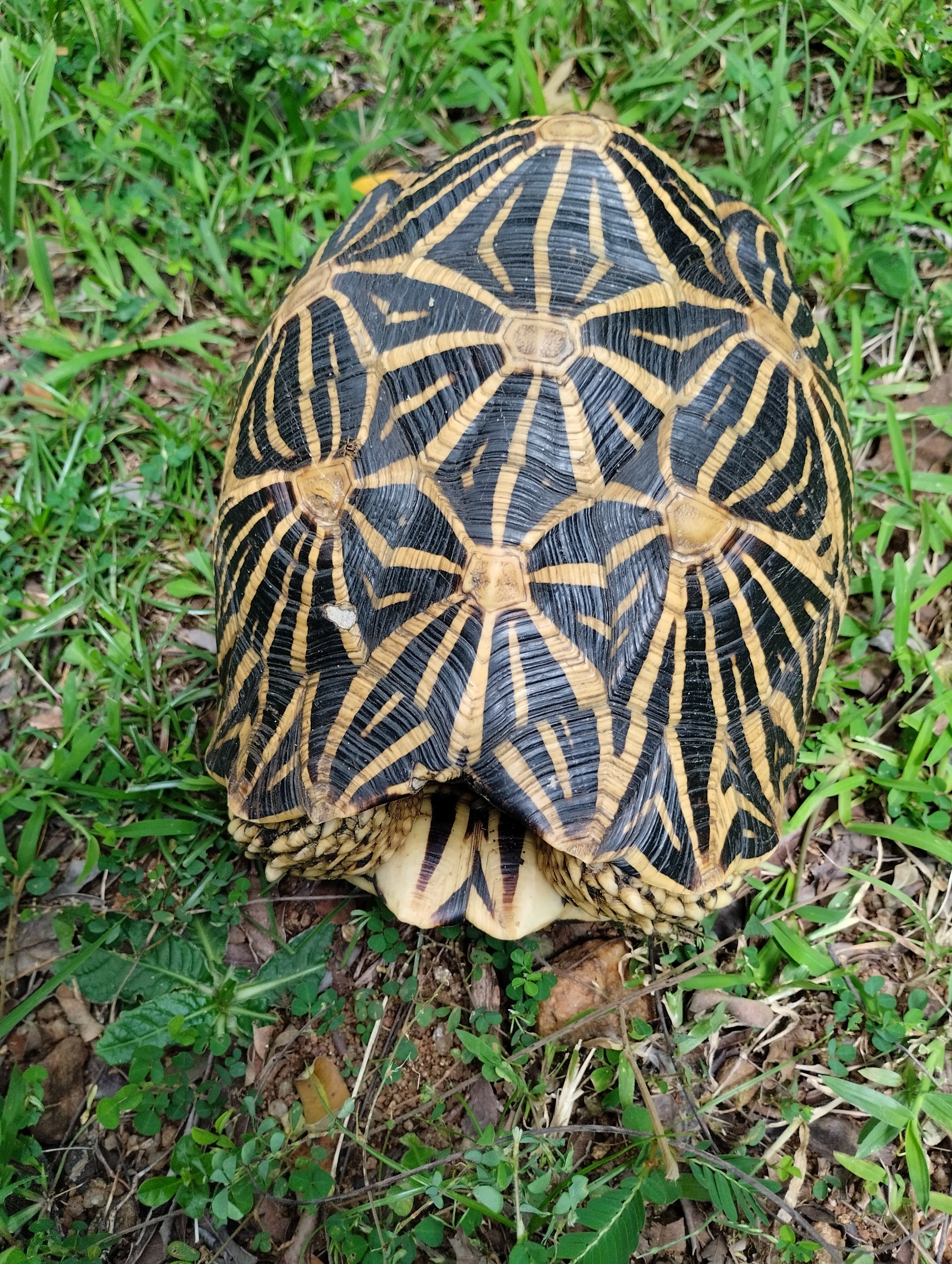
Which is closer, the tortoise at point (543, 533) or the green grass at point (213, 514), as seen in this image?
the tortoise at point (543, 533)

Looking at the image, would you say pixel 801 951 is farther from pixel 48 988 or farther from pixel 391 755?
pixel 48 988

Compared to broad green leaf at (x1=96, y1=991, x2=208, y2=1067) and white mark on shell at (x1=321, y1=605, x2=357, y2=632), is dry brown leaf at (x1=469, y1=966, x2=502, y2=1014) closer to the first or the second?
broad green leaf at (x1=96, y1=991, x2=208, y2=1067)

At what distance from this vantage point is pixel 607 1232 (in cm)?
172

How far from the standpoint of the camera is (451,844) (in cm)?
197

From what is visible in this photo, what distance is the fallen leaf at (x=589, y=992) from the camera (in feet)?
6.80

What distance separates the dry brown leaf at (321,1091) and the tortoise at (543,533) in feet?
1.58

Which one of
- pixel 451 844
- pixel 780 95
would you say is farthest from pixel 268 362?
pixel 780 95

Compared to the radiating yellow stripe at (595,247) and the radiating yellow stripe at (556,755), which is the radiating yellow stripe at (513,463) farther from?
the radiating yellow stripe at (556,755)

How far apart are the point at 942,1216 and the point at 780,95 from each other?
9.97ft

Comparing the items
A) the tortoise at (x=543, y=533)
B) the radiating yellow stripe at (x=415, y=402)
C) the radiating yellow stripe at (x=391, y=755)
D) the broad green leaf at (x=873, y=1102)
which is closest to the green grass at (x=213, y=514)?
the broad green leaf at (x=873, y=1102)

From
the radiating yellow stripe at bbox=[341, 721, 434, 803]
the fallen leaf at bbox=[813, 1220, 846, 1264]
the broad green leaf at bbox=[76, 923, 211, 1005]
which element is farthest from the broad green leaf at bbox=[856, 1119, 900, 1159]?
the broad green leaf at bbox=[76, 923, 211, 1005]

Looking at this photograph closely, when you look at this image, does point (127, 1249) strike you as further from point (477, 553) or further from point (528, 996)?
point (477, 553)

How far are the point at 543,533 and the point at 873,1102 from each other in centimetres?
156

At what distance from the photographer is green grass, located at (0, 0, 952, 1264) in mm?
1957
